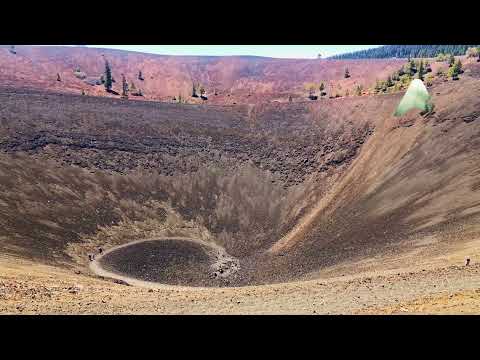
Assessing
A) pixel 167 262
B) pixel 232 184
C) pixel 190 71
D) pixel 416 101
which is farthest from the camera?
pixel 190 71

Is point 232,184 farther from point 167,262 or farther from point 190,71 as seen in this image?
point 190,71

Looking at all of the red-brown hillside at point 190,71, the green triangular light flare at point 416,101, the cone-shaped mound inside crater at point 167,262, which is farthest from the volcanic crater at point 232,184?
the red-brown hillside at point 190,71

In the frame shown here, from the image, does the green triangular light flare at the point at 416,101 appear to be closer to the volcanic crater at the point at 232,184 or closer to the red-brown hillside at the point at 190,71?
the volcanic crater at the point at 232,184

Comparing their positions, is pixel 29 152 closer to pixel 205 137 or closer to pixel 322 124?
pixel 205 137

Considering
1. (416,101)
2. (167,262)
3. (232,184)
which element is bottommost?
(167,262)

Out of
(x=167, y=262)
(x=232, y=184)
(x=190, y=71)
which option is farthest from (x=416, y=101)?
(x=190, y=71)

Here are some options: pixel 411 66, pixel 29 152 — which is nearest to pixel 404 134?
pixel 411 66
